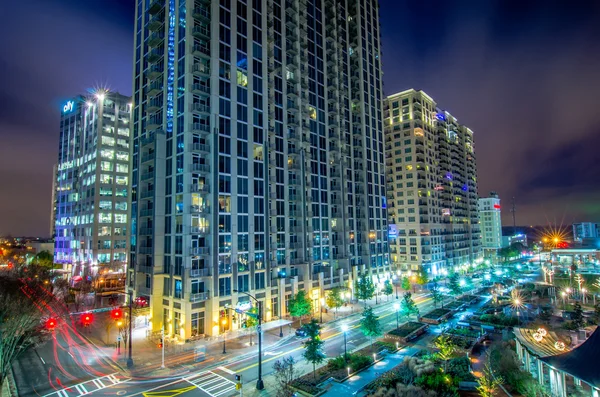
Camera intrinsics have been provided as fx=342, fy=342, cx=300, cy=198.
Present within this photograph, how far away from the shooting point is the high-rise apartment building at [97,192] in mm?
97812

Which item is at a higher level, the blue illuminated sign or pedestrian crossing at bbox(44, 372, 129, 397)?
the blue illuminated sign

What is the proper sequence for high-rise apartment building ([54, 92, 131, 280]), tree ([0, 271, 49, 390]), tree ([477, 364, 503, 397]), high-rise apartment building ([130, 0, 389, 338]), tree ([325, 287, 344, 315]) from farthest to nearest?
high-rise apartment building ([54, 92, 131, 280]) < tree ([325, 287, 344, 315]) < high-rise apartment building ([130, 0, 389, 338]) < tree ([0, 271, 49, 390]) < tree ([477, 364, 503, 397])

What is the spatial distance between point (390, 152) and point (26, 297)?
101 metres

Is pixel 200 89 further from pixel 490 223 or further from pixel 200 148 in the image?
pixel 490 223

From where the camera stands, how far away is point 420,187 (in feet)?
355

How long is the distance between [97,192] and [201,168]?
65.4 meters

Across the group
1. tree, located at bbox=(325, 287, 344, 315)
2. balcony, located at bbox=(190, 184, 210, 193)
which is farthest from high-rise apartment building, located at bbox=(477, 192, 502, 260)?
balcony, located at bbox=(190, 184, 210, 193)

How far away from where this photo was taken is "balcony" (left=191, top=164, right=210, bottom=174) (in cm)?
4997

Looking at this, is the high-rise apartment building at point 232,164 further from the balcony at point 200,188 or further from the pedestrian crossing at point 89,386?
the pedestrian crossing at point 89,386

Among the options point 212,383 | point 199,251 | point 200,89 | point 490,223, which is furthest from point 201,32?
point 490,223

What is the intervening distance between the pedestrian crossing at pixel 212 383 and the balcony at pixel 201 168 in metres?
27.3

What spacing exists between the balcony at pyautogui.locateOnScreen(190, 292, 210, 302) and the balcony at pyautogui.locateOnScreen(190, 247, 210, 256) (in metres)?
5.60

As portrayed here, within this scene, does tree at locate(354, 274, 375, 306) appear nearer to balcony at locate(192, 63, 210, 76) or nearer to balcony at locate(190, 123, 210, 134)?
balcony at locate(190, 123, 210, 134)

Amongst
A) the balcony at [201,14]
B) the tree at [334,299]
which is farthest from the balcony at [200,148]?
the tree at [334,299]
